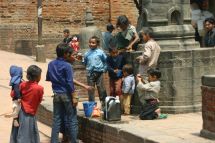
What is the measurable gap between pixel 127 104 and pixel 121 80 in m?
0.48

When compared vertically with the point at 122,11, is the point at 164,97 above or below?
below

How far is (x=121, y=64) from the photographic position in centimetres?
998

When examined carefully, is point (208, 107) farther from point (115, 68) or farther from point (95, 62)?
point (95, 62)

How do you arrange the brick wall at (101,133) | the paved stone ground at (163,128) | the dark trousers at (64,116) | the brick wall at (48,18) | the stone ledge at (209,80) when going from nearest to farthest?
the stone ledge at (209,80) → the paved stone ground at (163,128) → the brick wall at (101,133) → the dark trousers at (64,116) → the brick wall at (48,18)

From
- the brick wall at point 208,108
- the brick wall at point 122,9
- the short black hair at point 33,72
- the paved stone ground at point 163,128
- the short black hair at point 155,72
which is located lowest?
the paved stone ground at point 163,128

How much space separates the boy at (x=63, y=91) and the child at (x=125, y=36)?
6.22 ft

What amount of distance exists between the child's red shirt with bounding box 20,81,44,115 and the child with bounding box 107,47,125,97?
2.12 metres

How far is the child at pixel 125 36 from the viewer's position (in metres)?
10.1

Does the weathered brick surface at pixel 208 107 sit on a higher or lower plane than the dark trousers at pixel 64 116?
higher

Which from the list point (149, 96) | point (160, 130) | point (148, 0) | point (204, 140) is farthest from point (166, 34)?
point (204, 140)

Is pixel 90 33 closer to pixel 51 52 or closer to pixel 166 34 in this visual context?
pixel 166 34

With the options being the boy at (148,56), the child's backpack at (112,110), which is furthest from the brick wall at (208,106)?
the boy at (148,56)

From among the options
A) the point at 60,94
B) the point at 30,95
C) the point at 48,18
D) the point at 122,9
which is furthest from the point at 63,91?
the point at 122,9

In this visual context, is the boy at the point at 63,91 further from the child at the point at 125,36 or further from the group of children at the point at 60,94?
the child at the point at 125,36
